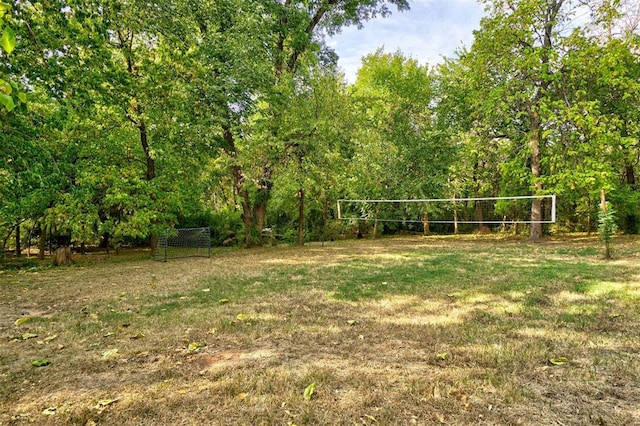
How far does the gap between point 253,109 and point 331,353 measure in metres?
10.5

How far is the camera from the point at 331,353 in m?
3.19

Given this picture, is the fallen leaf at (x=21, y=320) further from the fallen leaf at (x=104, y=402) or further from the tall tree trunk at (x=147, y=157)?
the tall tree trunk at (x=147, y=157)

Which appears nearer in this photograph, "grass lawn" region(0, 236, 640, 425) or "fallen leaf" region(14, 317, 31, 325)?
"grass lawn" region(0, 236, 640, 425)

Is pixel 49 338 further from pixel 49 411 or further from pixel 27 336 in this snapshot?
pixel 49 411

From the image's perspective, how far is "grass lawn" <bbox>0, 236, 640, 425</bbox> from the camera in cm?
227

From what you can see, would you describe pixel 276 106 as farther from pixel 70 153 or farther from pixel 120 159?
pixel 70 153

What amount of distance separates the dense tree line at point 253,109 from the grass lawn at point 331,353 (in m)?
4.78

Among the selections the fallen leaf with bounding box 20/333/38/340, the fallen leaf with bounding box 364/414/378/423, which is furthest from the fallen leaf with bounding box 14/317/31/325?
the fallen leaf with bounding box 364/414/378/423

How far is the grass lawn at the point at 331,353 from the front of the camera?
2.27 m

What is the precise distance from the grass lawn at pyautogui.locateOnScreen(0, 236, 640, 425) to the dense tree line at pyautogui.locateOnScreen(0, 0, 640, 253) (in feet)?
15.7

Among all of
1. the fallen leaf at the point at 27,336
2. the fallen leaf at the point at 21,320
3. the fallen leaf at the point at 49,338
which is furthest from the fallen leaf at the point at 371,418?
the fallen leaf at the point at 21,320

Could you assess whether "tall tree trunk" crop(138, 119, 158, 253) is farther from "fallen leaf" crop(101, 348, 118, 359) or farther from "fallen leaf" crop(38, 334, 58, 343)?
"fallen leaf" crop(101, 348, 118, 359)

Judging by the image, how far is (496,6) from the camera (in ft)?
45.5

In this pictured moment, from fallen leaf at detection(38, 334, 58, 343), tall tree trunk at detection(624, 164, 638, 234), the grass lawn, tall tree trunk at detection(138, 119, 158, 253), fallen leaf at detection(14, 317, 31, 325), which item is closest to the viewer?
the grass lawn
